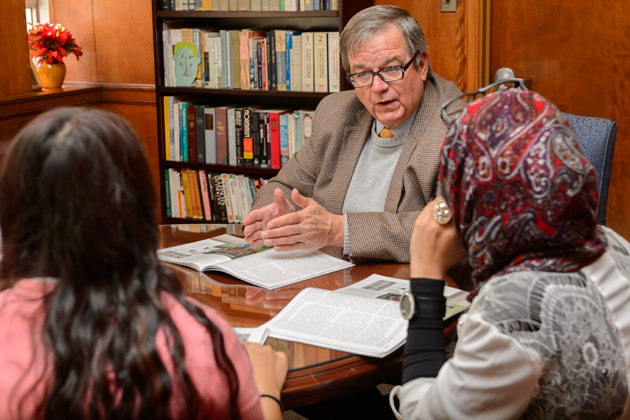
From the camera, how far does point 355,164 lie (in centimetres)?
207

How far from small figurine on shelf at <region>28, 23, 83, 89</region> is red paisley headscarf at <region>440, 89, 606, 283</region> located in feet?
10.1

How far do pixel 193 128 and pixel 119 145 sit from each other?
8.64ft

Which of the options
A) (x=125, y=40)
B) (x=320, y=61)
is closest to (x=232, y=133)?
(x=320, y=61)

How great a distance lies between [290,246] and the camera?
5.70 feet

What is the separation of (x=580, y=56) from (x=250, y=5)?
149cm

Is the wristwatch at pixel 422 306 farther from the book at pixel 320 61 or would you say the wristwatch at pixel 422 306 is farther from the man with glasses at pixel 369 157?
the book at pixel 320 61

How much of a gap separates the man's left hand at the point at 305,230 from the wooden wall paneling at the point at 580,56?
1539 millimetres

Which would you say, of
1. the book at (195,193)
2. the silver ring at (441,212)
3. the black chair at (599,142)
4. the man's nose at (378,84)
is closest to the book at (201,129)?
the book at (195,193)

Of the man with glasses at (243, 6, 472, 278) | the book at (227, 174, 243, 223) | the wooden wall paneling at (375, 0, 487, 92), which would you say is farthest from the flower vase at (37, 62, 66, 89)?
the man with glasses at (243, 6, 472, 278)

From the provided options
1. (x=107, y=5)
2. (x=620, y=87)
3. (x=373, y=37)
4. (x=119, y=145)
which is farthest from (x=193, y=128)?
(x=119, y=145)

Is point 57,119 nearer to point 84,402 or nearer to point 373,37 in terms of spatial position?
point 84,402

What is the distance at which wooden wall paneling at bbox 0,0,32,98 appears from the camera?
338 centimetres

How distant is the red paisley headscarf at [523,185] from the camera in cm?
91

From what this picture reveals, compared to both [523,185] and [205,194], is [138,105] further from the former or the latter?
[523,185]
